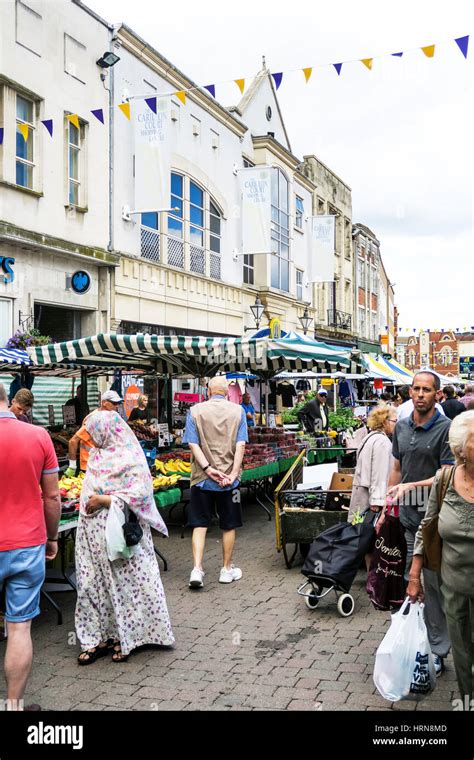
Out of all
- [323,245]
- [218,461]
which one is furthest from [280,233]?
[218,461]

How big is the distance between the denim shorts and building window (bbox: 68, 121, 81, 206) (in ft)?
44.6

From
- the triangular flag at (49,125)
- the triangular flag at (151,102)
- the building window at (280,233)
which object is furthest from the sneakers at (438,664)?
the building window at (280,233)

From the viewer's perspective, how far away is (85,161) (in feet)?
54.5

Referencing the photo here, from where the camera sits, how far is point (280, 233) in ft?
94.0

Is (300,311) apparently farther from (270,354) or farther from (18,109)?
(270,354)

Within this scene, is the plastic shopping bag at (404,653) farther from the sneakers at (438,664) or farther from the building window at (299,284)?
the building window at (299,284)

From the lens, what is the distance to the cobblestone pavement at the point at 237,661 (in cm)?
412

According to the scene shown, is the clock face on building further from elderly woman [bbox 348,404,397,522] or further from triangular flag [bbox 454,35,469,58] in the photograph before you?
elderly woman [bbox 348,404,397,522]

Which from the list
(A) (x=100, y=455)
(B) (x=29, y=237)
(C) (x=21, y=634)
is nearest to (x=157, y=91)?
(B) (x=29, y=237)

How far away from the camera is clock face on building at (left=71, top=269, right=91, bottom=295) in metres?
16.3

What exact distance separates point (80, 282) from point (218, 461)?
10756mm

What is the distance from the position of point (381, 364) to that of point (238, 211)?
870 centimetres

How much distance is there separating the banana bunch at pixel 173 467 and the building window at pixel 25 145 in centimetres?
804

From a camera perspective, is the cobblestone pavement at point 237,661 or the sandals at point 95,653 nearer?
the cobblestone pavement at point 237,661
